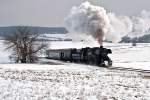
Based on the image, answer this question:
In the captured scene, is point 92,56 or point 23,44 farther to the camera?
point 23,44

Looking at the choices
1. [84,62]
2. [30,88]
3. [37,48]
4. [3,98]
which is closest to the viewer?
[3,98]

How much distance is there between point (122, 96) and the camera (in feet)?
55.9

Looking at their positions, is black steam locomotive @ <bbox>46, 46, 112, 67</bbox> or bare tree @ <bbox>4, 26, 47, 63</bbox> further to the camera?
bare tree @ <bbox>4, 26, 47, 63</bbox>

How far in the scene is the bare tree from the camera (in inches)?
2749

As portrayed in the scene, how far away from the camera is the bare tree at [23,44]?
229ft

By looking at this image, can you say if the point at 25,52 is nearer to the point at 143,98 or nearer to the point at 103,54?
the point at 103,54

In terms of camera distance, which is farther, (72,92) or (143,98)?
(72,92)

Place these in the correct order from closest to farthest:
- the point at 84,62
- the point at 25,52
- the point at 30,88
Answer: the point at 30,88, the point at 84,62, the point at 25,52

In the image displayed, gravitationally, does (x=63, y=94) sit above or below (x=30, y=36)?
below

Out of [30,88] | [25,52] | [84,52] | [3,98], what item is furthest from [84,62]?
[3,98]

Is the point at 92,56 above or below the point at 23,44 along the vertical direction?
below

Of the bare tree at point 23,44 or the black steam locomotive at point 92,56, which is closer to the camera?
the black steam locomotive at point 92,56

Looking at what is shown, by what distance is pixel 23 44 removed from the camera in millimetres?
70500

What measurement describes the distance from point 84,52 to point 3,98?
126 feet
